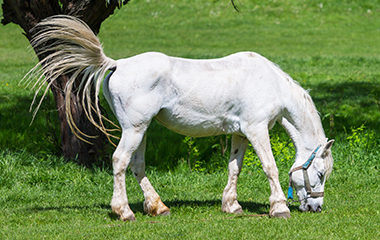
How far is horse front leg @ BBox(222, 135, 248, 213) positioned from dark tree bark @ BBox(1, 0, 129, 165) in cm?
262

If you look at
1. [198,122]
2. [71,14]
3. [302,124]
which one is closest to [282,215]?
[302,124]

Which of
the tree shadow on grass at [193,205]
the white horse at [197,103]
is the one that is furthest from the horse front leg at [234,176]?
the tree shadow on grass at [193,205]

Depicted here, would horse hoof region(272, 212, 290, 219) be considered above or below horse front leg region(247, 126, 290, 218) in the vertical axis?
below

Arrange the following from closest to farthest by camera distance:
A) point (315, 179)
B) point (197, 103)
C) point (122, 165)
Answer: point (122, 165) → point (197, 103) → point (315, 179)

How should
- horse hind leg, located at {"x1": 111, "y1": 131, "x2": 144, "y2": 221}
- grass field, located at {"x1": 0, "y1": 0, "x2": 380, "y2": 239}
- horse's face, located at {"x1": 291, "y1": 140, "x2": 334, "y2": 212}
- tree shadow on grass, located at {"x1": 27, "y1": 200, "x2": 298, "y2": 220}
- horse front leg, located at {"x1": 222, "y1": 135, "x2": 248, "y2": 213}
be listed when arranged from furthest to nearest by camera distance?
horse front leg, located at {"x1": 222, "y1": 135, "x2": 248, "y2": 213} < tree shadow on grass, located at {"x1": 27, "y1": 200, "x2": 298, "y2": 220} < horse's face, located at {"x1": 291, "y1": 140, "x2": 334, "y2": 212} < horse hind leg, located at {"x1": 111, "y1": 131, "x2": 144, "y2": 221} < grass field, located at {"x1": 0, "y1": 0, "x2": 380, "y2": 239}

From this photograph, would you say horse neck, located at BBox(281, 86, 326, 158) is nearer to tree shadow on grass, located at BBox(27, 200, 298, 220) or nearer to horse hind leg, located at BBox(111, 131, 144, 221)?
tree shadow on grass, located at BBox(27, 200, 298, 220)

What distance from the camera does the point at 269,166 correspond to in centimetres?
520

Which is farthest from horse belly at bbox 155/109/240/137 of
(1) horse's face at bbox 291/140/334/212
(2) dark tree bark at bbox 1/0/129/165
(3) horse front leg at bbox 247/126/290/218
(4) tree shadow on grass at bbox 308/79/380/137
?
(4) tree shadow on grass at bbox 308/79/380/137

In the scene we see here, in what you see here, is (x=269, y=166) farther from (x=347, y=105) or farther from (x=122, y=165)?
(x=347, y=105)

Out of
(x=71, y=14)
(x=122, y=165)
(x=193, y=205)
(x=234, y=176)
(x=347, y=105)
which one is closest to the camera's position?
(x=122, y=165)

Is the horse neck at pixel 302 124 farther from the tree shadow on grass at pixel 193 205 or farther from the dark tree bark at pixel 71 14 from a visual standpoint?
the dark tree bark at pixel 71 14

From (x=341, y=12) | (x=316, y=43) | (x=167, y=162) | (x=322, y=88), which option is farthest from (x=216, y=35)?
(x=167, y=162)

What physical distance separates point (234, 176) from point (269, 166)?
2.00ft

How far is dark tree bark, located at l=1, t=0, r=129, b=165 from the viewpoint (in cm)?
717
